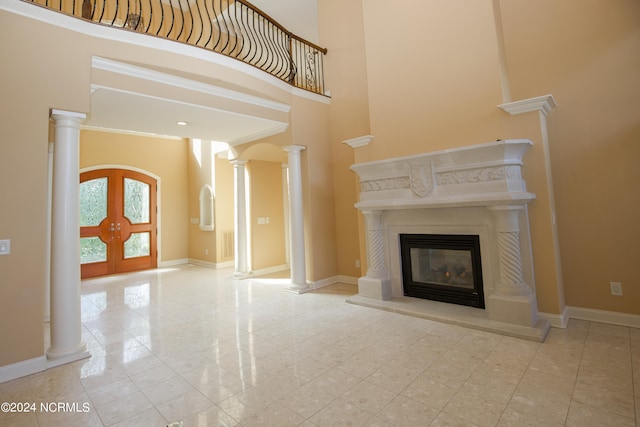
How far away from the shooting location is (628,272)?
292 centimetres

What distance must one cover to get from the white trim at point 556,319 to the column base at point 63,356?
14.9ft

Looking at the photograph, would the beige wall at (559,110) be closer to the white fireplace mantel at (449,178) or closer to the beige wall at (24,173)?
the white fireplace mantel at (449,178)

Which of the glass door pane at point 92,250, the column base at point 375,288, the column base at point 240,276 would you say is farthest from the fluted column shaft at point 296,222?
the glass door pane at point 92,250

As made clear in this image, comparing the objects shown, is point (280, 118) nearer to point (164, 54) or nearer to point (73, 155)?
point (164, 54)

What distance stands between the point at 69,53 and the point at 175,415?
325 centimetres

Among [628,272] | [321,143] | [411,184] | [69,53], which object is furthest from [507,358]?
[69,53]

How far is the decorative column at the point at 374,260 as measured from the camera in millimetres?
4020

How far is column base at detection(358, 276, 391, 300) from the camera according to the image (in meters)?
3.95

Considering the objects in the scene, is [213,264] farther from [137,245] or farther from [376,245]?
[376,245]

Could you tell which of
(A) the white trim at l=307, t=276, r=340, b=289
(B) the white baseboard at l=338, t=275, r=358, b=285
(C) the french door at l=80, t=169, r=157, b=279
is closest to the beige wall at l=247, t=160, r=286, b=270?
(A) the white trim at l=307, t=276, r=340, b=289

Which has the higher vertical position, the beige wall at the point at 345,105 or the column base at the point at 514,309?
the beige wall at the point at 345,105

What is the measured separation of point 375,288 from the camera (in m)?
3.99

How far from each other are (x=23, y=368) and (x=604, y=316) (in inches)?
215

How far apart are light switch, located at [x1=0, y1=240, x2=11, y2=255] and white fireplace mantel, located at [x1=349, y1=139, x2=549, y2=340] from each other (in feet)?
11.7
